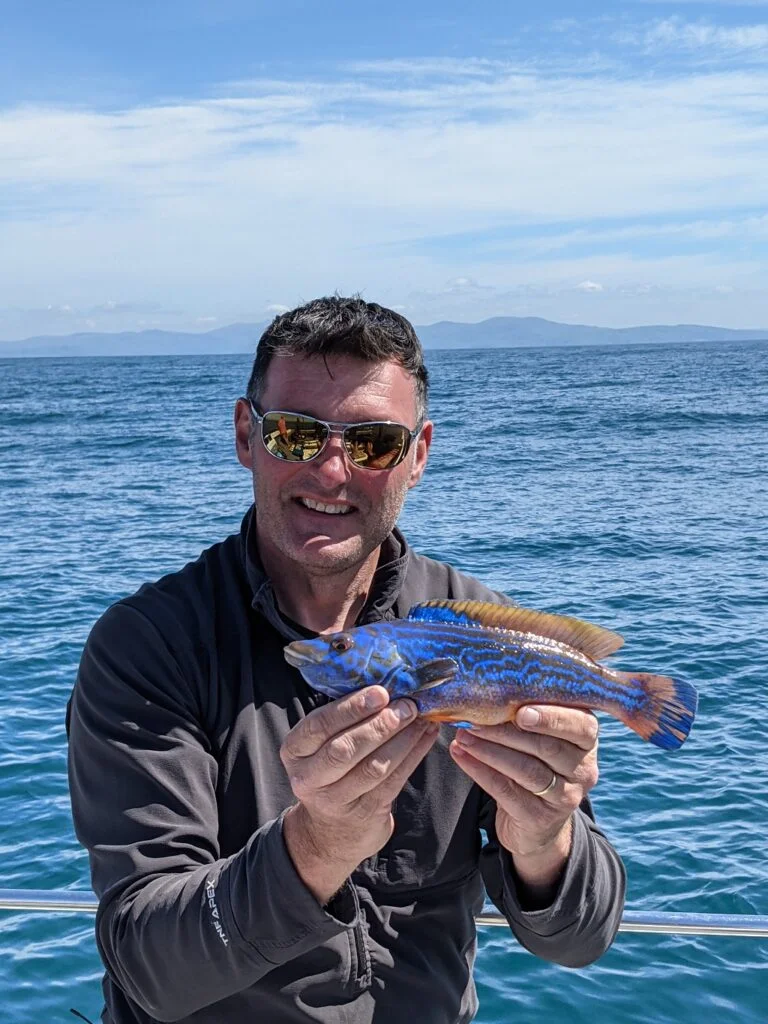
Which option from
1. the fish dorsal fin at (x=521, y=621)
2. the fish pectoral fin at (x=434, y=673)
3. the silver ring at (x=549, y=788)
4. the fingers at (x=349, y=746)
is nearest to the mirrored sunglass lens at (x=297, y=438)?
the fish dorsal fin at (x=521, y=621)

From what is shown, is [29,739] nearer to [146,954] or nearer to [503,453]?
[146,954]

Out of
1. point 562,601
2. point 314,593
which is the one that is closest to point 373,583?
point 314,593

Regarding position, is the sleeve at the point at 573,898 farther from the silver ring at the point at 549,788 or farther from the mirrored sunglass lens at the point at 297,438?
the mirrored sunglass lens at the point at 297,438

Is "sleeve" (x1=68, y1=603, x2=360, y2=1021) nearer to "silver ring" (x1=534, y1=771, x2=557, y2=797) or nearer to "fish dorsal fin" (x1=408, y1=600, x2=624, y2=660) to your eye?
"silver ring" (x1=534, y1=771, x2=557, y2=797)

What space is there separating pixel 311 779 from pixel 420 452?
154cm

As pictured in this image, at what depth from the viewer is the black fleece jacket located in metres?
2.74

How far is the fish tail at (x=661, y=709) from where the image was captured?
2.86 m

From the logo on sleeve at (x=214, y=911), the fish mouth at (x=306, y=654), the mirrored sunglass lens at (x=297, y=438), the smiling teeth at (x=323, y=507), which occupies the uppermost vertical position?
the mirrored sunglass lens at (x=297, y=438)

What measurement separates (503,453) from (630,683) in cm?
3344

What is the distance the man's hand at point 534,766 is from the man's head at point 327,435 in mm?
838

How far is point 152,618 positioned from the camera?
3.20 meters

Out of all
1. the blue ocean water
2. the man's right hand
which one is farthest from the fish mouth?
the blue ocean water

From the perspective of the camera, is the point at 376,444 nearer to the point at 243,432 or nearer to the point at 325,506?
the point at 325,506

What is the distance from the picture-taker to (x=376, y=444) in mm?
3447
